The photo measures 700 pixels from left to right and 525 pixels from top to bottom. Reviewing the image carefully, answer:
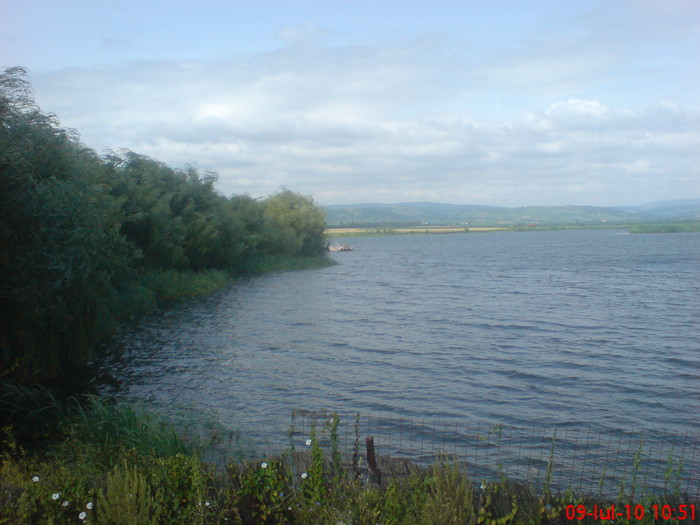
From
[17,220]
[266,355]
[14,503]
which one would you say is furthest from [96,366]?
[14,503]

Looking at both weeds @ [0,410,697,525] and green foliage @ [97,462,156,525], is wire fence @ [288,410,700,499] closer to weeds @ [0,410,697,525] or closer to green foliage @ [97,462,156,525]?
weeds @ [0,410,697,525]

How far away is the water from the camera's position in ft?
48.4

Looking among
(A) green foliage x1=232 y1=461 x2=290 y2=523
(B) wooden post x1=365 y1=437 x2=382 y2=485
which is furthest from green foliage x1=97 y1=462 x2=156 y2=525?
(B) wooden post x1=365 y1=437 x2=382 y2=485

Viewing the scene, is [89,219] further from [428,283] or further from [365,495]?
[428,283]

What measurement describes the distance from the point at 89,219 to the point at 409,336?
1398cm

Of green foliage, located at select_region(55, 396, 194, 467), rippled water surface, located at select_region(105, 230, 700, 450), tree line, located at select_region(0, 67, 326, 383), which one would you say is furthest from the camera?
rippled water surface, located at select_region(105, 230, 700, 450)

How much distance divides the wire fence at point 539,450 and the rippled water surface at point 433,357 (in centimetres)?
76

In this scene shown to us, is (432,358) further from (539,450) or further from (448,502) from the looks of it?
(448,502)

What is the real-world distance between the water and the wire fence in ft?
2.36

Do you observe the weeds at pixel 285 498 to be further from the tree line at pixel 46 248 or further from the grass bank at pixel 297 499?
the tree line at pixel 46 248

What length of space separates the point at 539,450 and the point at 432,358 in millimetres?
8654

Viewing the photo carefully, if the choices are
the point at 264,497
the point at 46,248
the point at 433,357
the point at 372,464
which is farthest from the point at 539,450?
the point at 46,248

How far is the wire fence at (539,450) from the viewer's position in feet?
33.5

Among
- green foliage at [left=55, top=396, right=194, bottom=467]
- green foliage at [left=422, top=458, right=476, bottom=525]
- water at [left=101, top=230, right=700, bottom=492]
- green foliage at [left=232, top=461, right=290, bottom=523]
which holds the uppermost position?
green foliage at [left=422, top=458, right=476, bottom=525]
